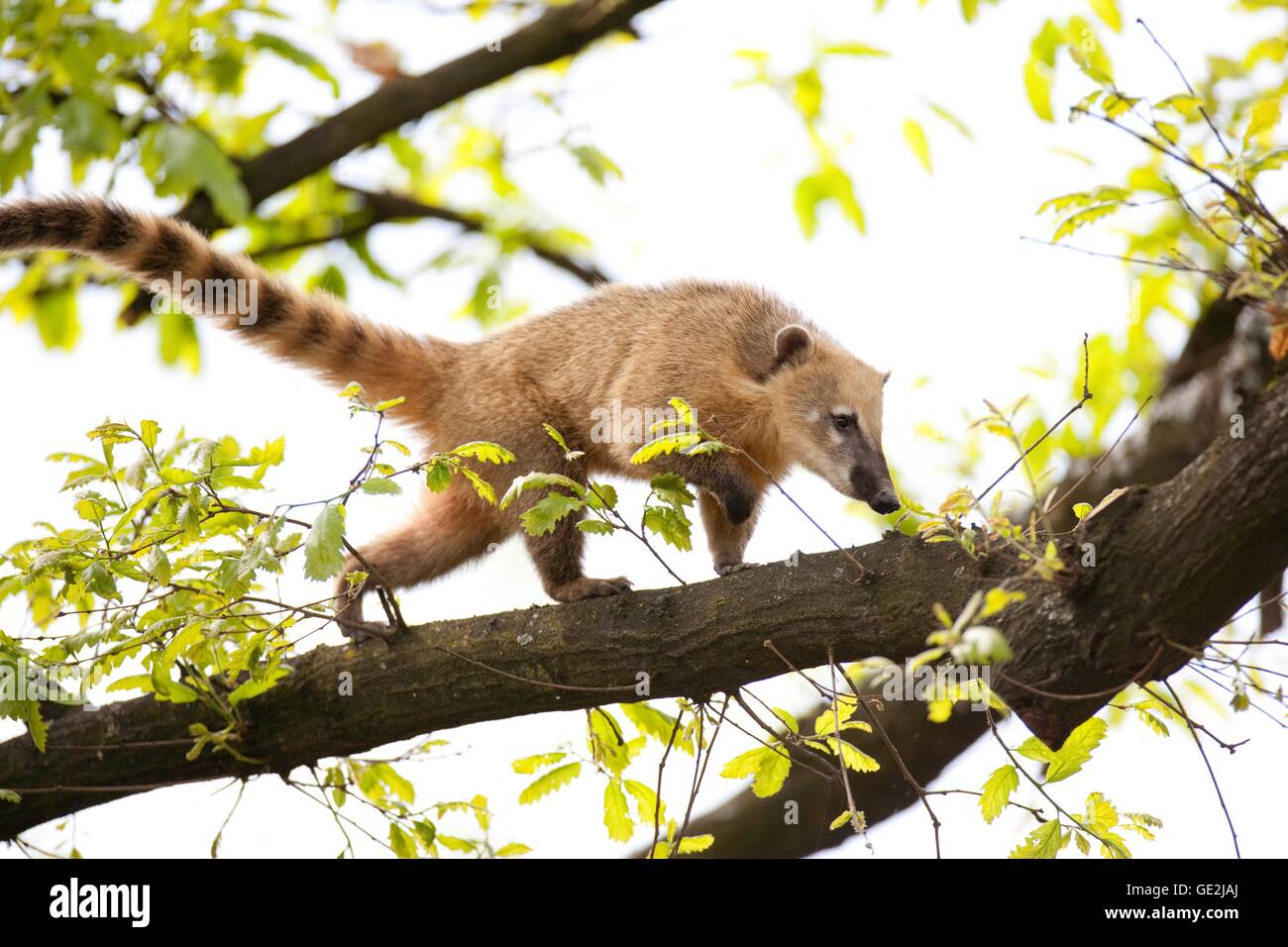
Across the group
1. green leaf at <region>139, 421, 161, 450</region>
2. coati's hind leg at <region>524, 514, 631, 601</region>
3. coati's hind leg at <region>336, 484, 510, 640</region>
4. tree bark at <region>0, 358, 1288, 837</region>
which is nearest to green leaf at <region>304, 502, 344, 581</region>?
green leaf at <region>139, 421, 161, 450</region>

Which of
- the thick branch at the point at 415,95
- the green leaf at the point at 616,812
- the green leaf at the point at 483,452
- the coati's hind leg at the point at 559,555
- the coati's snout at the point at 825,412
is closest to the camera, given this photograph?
the green leaf at the point at 483,452

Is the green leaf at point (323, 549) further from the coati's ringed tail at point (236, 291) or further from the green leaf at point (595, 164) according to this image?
the green leaf at point (595, 164)

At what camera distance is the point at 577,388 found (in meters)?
6.88

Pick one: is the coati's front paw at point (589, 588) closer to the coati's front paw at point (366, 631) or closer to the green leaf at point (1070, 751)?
the coati's front paw at point (366, 631)

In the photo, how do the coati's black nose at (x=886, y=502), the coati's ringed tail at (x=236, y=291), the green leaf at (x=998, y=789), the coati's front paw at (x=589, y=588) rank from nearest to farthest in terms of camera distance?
the green leaf at (x=998, y=789) < the coati's ringed tail at (x=236, y=291) < the coati's front paw at (x=589, y=588) < the coati's black nose at (x=886, y=502)

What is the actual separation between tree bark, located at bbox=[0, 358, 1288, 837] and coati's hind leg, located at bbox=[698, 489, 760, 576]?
188cm

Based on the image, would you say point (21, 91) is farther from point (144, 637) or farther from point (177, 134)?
point (144, 637)

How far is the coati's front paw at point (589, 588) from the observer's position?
6.17 m

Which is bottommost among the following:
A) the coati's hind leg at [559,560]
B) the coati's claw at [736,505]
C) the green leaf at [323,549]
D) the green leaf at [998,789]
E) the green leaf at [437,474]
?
the green leaf at [998,789]

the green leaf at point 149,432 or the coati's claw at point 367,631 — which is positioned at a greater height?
the green leaf at point 149,432

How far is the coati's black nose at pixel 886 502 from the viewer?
21.6ft

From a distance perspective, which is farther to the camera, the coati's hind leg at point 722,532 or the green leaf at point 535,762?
the coati's hind leg at point 722,532

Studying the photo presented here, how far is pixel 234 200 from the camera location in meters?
6.27

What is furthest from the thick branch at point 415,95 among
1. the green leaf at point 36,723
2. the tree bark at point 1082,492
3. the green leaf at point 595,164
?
the tree bark at point 1082,492
